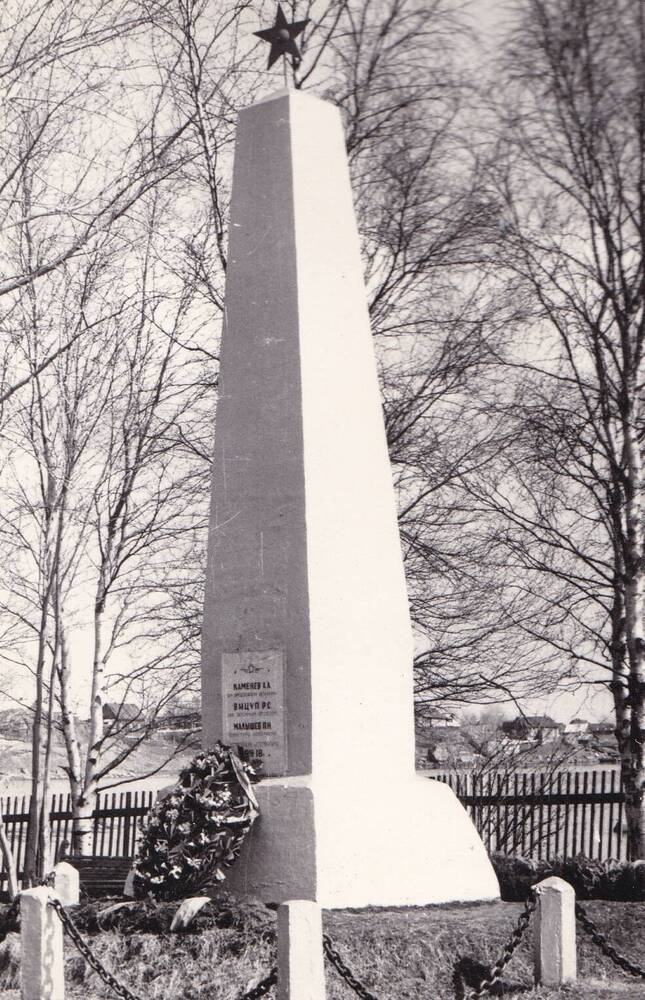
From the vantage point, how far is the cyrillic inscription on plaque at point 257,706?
849 centimetres

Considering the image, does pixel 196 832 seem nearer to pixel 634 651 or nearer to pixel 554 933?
pixel 554 933

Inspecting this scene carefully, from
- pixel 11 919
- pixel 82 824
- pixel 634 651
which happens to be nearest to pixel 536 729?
pixel 634 651

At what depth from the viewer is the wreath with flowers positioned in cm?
805

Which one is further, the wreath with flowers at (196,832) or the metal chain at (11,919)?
the metal chain at (11,919)

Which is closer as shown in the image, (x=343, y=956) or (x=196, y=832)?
(x=343, y=956)

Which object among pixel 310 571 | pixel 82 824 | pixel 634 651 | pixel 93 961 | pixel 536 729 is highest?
pixel 310 571

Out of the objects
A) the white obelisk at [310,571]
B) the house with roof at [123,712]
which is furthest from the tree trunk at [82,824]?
the white obelisk at [310,571]

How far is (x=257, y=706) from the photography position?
Answer: 8.61m

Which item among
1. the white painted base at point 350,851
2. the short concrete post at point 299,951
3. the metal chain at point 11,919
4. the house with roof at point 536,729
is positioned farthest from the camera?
the house with roof at point 536,729

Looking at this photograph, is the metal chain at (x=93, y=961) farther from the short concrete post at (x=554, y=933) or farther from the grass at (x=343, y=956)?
the short concrete post at (x=554, y=933)

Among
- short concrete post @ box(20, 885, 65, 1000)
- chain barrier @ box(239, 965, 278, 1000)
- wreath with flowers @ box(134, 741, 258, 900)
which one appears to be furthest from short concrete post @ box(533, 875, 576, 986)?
short concrete post @ box(20, 885, 65, 1000)

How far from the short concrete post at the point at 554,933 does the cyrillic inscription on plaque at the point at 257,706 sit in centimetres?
217

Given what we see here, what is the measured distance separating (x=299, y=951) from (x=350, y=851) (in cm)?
221

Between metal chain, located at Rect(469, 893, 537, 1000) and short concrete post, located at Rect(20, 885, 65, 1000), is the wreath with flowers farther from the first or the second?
metal chain, located at Rect(469, 893, 537, 1000)
